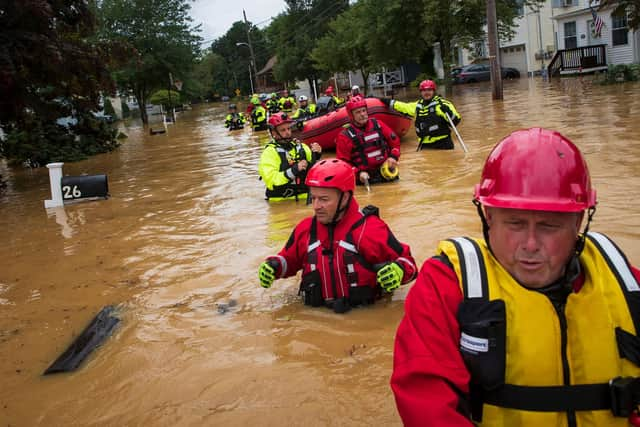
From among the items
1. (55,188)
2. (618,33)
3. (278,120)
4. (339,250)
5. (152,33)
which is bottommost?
(339,250)

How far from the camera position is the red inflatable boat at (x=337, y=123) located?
14.6 meters

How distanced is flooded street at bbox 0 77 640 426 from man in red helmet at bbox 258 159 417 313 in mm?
198

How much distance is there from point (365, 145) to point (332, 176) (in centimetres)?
534

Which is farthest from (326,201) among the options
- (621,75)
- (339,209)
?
(621,75)

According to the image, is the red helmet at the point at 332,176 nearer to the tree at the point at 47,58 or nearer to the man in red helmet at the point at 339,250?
the man in red helmet at the point at 339,250

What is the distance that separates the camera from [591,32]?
3306 centimetres

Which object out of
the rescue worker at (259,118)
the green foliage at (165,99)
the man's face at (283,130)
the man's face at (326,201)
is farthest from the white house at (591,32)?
the green foliage at (165,99)

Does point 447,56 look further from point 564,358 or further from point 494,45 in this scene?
point 564,358

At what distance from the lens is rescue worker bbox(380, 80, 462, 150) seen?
12148 millimetres

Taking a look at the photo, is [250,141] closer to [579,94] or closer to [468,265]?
[579,94]

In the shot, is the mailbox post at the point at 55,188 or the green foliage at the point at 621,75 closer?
the mailbox post at the point at 55,188

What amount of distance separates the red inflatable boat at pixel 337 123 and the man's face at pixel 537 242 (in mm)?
12735

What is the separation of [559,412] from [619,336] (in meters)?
0.31

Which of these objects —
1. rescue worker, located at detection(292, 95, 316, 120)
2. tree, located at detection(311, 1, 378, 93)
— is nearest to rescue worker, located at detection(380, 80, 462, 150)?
rescue worker, located at detection(292, 95, 316, 120)
